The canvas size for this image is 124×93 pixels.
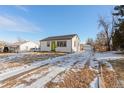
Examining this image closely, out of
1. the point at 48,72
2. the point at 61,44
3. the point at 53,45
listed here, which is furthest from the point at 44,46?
the point at 48,72

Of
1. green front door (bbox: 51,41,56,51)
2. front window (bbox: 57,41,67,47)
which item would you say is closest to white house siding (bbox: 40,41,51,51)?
green front door (bbox: 51,41,56,51)

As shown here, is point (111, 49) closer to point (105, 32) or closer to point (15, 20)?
point (105, 32)

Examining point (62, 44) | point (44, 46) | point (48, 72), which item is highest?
point (62, 44)

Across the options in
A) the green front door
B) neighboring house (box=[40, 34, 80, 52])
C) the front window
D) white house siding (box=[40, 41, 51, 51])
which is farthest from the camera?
white house siding (box=[40, 41, 51, 51])

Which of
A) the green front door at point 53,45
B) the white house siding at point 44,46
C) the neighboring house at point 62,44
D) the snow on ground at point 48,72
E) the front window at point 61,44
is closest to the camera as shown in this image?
the snow on ground at point 48,72

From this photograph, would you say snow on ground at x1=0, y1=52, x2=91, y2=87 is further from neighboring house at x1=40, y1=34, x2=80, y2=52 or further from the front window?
the front window

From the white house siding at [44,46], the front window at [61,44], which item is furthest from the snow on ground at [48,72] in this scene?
the white house siding at [44,46]

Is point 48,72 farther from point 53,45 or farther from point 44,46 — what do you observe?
point 44,46

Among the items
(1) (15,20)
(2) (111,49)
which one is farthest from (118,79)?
(2) (111,49)

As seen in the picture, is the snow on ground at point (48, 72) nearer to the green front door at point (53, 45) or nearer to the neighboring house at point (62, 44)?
the neighboring house at point (62, 44)

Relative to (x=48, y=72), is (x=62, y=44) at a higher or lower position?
higher

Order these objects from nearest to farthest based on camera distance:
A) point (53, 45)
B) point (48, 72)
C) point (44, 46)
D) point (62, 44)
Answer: point (48, 72), point (62, 44), point (53, 45), point (44, 46)

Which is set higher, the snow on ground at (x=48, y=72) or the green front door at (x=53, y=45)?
the green front door at (x=53, y=45)
